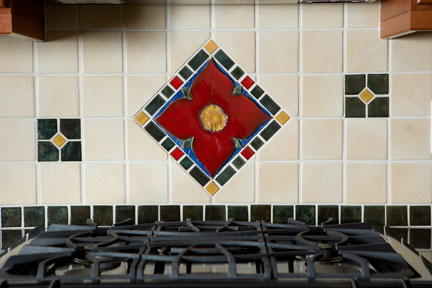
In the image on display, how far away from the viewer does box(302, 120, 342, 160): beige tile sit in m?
1.33

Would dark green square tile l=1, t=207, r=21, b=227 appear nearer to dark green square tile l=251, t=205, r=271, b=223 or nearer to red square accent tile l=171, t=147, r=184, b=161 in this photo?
red square accent tile l=171, t=147, r=184, b=161

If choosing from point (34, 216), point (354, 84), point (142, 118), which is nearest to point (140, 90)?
point (142, 118)

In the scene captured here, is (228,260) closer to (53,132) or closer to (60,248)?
(60,248)

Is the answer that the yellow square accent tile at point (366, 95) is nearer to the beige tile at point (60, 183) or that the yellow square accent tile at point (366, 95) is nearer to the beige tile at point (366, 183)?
the beige tile at point (366, 183)

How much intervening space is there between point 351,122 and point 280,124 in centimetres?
18

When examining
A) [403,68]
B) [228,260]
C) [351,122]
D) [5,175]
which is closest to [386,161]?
[351,122]

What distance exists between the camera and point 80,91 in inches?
52.3

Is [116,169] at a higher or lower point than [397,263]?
higher

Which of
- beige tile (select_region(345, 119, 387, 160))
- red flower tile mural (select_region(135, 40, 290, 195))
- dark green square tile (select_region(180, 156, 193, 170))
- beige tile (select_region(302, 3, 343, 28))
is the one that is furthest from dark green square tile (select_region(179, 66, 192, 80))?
beige tile (select_region(345, 119, 387, 160))

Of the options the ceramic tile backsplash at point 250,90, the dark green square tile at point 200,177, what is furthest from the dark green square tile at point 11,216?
the dark green square tile at point 200,177

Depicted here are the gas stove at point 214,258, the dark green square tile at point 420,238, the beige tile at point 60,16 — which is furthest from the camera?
the beige tile at point 60,16

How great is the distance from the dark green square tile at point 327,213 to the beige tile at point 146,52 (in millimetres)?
530

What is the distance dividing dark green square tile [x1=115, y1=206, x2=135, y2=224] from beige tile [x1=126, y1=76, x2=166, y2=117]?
0.23 meters

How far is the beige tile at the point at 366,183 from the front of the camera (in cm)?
134
